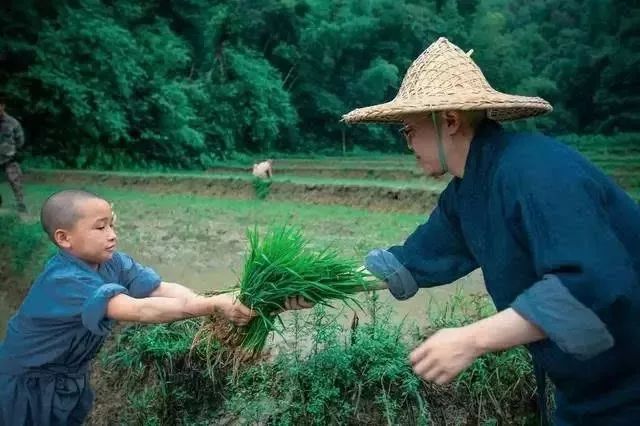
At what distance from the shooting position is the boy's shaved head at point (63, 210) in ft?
6.07

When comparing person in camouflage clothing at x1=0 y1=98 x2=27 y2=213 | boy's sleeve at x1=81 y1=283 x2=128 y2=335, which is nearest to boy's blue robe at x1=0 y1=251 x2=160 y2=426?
boy's sleeve at x1=81 y1=283 x2=128 y2=335

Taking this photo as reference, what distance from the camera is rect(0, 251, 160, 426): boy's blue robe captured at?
1820 millimetres

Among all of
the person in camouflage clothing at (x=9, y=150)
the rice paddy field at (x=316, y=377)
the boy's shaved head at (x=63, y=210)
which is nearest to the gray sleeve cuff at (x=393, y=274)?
the rice paddy field at (x=316, y=377)

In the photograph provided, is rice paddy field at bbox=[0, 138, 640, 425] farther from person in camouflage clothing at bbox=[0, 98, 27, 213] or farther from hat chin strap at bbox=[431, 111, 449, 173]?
person in camouflage clothing at bbox=[0, 98, 27, 213]

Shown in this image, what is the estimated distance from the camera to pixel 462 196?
61.2 inches

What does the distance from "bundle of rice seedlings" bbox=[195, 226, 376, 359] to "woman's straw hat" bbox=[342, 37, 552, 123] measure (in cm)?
64

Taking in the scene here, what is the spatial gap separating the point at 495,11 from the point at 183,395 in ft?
90.6

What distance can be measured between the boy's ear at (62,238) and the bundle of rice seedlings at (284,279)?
563mm

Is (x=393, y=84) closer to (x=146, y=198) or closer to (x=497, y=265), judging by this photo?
(x=146, y=198)

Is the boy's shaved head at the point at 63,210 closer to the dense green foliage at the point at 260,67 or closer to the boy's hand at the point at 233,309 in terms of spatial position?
the boy's hand at the point at 233,309

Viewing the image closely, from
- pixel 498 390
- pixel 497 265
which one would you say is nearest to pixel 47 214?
pixel 497 265

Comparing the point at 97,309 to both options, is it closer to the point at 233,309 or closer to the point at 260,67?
the point at 233,309

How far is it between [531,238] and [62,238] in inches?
51.7

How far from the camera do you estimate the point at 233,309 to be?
2117 millimetres
